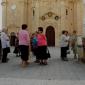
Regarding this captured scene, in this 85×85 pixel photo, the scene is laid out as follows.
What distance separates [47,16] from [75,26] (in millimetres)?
4190

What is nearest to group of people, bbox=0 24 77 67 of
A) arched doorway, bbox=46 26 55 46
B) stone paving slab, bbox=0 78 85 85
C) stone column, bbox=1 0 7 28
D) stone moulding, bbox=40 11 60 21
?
stone paving slab, bbox=0 78 85 85

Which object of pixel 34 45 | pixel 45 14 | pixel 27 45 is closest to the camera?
pixel 27 45

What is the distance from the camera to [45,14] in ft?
171

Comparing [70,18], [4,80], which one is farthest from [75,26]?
[4,80]

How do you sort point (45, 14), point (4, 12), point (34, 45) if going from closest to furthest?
point (34, 45) → point (45, 14) → point (4, 12)

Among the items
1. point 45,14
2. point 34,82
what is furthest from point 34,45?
point 45,14

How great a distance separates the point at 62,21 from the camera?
51.8 m

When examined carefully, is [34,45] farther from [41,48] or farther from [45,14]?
[45,14]

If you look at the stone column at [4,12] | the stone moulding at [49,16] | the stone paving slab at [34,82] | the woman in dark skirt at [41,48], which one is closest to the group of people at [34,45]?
the woman in dark skirt at [41,48]

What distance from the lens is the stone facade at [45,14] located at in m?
51.8

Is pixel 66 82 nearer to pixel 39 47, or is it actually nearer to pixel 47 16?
pixel 39 47

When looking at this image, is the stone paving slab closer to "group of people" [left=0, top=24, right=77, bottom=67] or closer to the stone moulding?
"group of people" [left=0, top=24, right=77, bottom=67]

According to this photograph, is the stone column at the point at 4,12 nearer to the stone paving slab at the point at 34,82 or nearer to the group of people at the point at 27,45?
the group of people at the point at 27,45

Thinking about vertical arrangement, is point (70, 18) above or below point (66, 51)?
above
